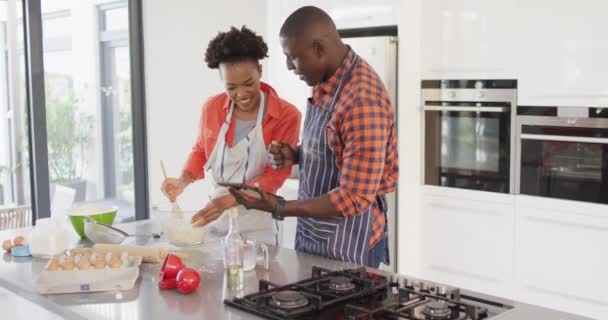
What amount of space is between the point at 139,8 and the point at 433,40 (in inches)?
76.4

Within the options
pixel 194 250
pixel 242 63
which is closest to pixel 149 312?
pixel 194 250

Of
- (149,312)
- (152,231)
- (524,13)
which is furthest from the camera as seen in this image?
(524,13)

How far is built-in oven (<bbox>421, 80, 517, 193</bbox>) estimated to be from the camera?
10.7 feet

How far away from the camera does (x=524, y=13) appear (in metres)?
3.13

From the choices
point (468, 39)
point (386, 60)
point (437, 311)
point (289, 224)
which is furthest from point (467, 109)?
point (437, 311)

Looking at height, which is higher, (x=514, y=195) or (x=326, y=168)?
(x=326, y=168)

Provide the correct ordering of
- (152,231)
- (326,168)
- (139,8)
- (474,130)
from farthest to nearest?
(139,8), (474,130), (152,231), (326,168)

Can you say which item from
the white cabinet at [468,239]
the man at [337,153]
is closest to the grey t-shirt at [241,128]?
the man at [337,153]

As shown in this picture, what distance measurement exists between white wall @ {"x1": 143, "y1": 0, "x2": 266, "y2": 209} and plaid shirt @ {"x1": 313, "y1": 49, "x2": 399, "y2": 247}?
104 inches

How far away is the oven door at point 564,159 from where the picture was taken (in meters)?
2.97

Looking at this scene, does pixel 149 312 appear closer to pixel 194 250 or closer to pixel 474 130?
pixel 194 250

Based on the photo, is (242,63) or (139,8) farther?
(139,8)

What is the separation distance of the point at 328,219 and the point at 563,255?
1591 mm

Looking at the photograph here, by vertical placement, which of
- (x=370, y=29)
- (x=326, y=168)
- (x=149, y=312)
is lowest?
(x=149, y=312)
